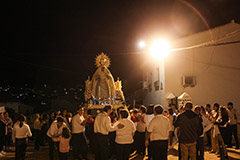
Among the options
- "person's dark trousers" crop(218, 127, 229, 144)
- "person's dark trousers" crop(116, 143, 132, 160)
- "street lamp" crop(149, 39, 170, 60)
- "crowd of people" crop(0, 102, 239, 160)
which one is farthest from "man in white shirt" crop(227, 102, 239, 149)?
"street lamp" crop(149, 39, 170, 60)

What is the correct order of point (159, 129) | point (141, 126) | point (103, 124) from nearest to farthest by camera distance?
point (159, 129), point (103, 124), point (141, 126)

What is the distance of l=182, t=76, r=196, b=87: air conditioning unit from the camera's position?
17.1 metres

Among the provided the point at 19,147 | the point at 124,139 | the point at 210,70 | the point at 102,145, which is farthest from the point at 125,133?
the point at 210,70

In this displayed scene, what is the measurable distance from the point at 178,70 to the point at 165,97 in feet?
7.62

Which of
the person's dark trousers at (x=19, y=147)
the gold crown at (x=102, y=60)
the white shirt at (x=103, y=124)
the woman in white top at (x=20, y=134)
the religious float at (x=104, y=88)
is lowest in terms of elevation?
the person's dark trousers at (x=19, y=147)

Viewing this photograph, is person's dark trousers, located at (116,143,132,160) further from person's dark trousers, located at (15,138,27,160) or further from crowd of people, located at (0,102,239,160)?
person's dark trousers, located at (15,138,27,160)

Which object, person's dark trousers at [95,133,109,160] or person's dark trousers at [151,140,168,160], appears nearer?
person's dark trousers at [151,140,168,160]

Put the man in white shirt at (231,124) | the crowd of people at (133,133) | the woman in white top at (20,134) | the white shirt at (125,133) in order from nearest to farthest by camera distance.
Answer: the crowd of people at (133,133) < the white shirt at (125,133) < the woman in white top at (20,134) < the man in white shirt at (231,124)

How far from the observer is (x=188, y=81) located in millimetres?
17328

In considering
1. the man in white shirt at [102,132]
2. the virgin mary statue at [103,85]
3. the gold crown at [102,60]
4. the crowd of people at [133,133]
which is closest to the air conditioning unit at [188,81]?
the virgin mary statue at [103,85]

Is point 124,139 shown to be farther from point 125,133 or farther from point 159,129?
point 159,129

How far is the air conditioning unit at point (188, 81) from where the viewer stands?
56.2ft

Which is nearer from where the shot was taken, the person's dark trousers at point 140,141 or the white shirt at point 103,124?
the white shirt at point 103,124

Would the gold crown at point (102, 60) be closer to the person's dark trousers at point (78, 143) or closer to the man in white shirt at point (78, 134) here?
the man in white shirt at point (78, 134)
